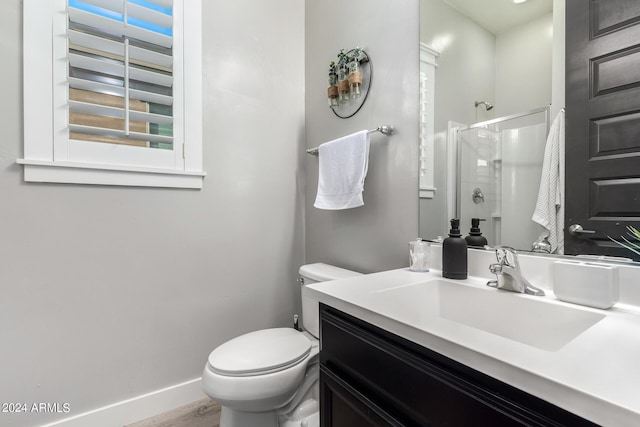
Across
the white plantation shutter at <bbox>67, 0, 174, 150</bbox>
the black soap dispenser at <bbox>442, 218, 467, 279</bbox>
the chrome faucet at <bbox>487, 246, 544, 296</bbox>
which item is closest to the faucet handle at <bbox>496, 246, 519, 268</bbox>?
the chrome faucet at <bbox>487, 246, 544, 296</bbox>

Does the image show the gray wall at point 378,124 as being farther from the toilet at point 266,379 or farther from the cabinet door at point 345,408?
the cabinet door at point 345,408

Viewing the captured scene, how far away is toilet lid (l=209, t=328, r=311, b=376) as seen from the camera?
110cm

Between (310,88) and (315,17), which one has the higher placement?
(315,17)

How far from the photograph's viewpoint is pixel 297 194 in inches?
74.7

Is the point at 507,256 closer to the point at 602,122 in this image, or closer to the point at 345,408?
the point at 602,122

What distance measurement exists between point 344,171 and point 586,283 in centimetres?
97

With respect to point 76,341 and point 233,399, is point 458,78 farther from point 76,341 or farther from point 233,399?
point 76,341

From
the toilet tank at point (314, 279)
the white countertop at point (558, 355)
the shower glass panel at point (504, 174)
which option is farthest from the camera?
the toilet tank at point (314, 279)

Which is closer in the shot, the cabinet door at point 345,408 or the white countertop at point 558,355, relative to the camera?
the white countertop at point 558,355

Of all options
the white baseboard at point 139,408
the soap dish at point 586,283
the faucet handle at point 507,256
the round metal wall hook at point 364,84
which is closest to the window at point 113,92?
the round metal wall hook at point 364,84

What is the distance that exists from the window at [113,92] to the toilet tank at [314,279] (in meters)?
0.75

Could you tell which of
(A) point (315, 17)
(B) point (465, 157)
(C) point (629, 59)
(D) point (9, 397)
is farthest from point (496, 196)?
(D) point (9, 397)

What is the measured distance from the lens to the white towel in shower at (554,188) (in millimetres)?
841

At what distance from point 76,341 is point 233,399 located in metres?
0.82
